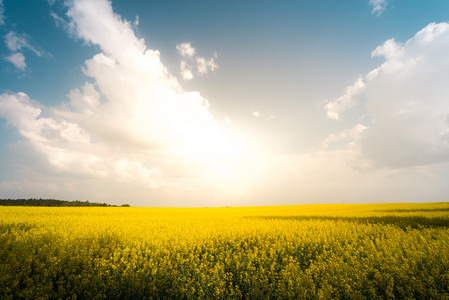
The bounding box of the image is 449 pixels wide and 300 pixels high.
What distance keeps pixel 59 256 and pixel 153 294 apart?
3.94 m

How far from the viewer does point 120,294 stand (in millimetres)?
5168

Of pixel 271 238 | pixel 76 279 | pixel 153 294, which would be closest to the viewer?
pixel 153 294

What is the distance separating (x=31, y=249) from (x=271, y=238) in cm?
928

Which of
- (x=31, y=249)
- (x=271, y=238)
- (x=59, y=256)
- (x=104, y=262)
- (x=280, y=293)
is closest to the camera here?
(x=280, y=293)

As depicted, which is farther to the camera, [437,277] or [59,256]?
[59,256]

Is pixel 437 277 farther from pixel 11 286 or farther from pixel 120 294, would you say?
pixel 11 286

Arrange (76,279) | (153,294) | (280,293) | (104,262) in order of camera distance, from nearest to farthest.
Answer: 1. (280,293)
2. (153,294)
3. (76,279)
4. (104,262)

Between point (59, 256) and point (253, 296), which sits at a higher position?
point (59, 256)

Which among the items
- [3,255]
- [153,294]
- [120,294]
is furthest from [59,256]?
[153,294]

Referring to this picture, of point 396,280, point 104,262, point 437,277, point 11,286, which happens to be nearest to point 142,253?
point 104,262

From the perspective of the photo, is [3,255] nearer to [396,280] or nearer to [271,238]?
[271,238]

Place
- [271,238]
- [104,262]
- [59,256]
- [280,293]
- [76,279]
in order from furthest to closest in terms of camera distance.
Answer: [271,238]
[59,256]
[104,262]
[76,279]
[280,293]

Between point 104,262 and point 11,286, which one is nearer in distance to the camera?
point 11,286

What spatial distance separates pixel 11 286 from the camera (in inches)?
208
